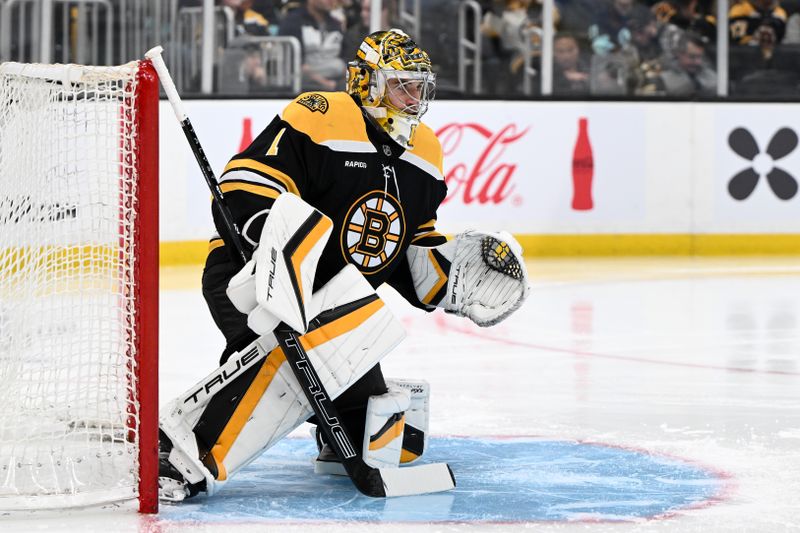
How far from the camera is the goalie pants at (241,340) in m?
2.77

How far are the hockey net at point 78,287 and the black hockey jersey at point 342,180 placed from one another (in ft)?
0.74

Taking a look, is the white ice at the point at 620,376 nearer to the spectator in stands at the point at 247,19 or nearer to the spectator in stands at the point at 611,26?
the spectator in stands at the point at 247,19

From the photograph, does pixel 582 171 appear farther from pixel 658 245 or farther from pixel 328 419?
pixel 328 419

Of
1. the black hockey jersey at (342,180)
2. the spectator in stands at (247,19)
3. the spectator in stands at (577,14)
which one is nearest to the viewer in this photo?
the black hockey jersey at (342,180)

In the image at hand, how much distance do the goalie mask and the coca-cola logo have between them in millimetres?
4850

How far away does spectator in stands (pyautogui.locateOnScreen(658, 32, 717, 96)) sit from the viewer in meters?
8.55

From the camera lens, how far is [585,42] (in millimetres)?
8375

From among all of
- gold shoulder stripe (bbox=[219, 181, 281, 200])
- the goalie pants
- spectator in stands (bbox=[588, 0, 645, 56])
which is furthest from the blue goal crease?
spectator in stands (bbox=[588, 0, 645, 56])

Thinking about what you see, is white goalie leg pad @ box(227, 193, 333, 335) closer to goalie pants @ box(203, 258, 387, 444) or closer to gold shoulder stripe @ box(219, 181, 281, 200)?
gold shoulder stripe @ box(219, 181, 281, 200)

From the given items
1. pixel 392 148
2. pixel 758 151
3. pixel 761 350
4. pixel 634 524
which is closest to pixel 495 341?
pixel 761 350

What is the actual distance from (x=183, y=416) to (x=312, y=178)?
524mm

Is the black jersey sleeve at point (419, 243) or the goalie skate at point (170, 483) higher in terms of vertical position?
the black jersey sleeve at point (419, 243)

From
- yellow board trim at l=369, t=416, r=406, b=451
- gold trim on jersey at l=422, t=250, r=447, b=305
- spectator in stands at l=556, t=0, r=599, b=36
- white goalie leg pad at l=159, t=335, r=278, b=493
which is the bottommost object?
yellow board trim at l=369, t=416, r=406, b=451

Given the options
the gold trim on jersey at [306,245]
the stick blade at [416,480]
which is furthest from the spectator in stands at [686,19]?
the gold trim on jersey at [306,245]
